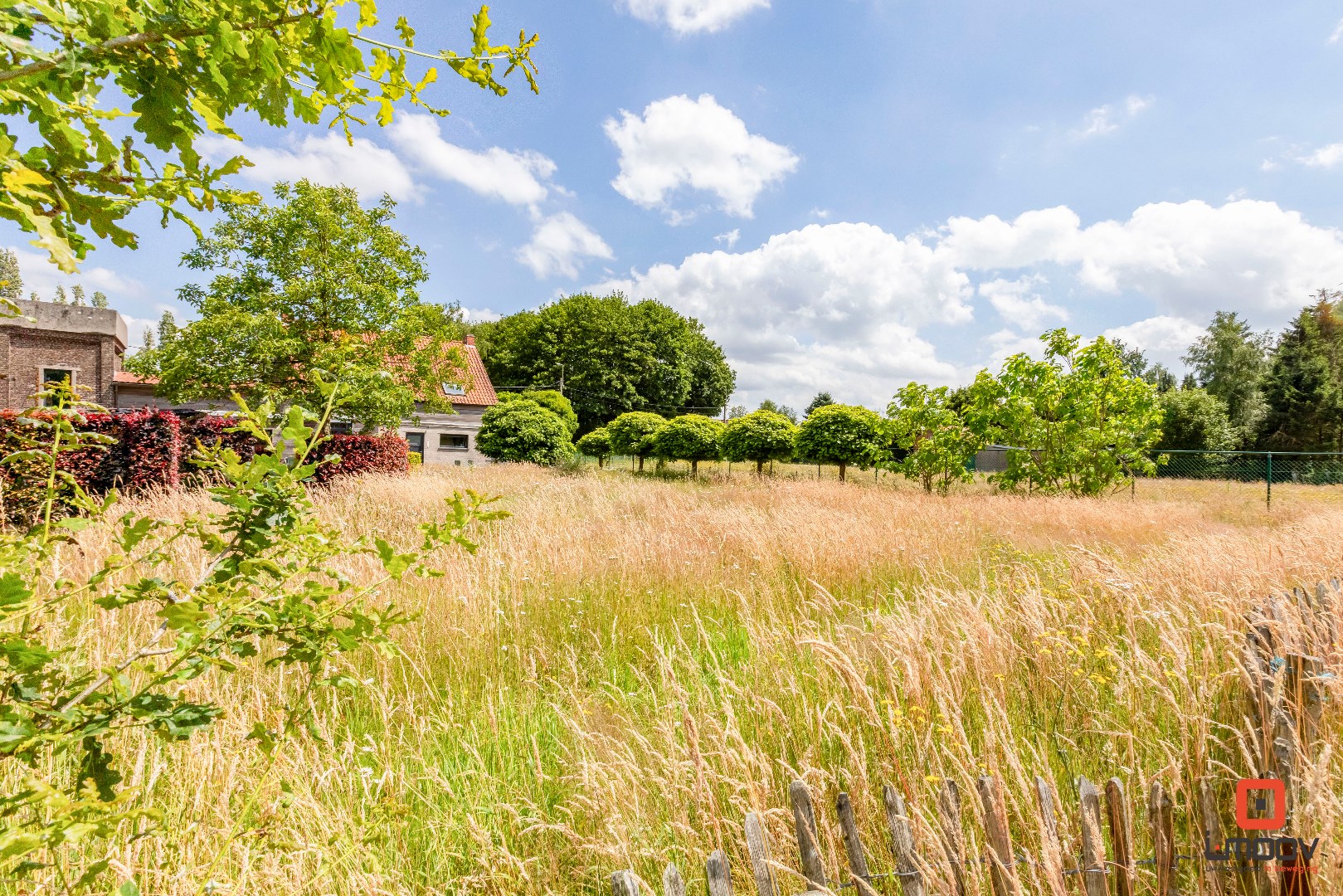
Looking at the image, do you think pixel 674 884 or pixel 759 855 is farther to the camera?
pixel 759 855

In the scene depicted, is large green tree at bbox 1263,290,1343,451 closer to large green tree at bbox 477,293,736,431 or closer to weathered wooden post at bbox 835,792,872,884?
large green tree at bbox 477,293,736,431

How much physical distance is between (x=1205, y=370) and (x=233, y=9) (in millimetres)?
51130

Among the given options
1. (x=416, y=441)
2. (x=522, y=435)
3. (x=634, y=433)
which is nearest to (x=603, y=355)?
(x=416, y=441)

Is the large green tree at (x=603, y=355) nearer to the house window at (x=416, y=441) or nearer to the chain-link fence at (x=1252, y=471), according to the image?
the house window at (x=416, y=441)

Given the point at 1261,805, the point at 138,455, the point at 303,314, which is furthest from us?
the point at 303,314

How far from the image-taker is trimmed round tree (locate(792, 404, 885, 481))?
19797mm

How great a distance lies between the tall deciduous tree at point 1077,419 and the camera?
1188cm

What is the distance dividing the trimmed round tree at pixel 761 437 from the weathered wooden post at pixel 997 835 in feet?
70.5

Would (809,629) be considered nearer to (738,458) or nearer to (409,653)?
(409,653)

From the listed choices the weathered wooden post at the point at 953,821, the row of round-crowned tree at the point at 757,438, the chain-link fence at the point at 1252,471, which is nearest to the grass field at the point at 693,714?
the weathered wooden post at the point at 953,821

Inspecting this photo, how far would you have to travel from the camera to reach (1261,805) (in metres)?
1.64

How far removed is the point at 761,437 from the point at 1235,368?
1306 inches

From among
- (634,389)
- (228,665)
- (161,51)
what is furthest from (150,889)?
(634,389)

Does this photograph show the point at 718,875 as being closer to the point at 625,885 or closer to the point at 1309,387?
the point at 625,885
